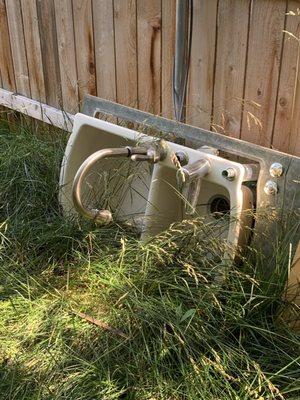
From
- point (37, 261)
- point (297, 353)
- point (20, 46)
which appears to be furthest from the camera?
point (20, 46)

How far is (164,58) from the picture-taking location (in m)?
2.24

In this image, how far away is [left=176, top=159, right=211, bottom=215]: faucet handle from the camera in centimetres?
174

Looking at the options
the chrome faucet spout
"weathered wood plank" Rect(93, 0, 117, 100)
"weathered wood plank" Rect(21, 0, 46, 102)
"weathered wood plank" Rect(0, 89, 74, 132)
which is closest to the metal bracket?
the chrome faucet spout

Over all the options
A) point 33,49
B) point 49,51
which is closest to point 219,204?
point 49,51

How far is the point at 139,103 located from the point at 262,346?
128 centimetres

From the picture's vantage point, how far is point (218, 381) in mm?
1462

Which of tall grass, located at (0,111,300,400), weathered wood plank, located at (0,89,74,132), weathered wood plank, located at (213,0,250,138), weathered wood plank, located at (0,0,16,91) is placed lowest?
tall grass, located at (0,111,300,400)

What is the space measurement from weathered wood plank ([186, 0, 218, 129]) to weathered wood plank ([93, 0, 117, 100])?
49 centimetres

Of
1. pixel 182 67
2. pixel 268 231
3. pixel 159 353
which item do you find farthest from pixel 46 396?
pixel 182 67

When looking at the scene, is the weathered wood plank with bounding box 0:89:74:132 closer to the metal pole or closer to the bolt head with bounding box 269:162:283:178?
the metal pole

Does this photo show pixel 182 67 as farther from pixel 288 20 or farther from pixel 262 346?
pixel 262 346

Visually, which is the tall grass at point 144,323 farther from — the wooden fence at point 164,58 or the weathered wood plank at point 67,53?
the weathered wood plank at point 67,53

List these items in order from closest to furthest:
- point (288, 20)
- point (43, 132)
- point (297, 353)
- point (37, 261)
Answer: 1. point (297, 353)
2. point (288, 20)
3. point (37, 261)
4. point (43, 132)

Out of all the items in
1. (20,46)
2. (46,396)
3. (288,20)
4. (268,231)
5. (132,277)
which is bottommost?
(46,396)
